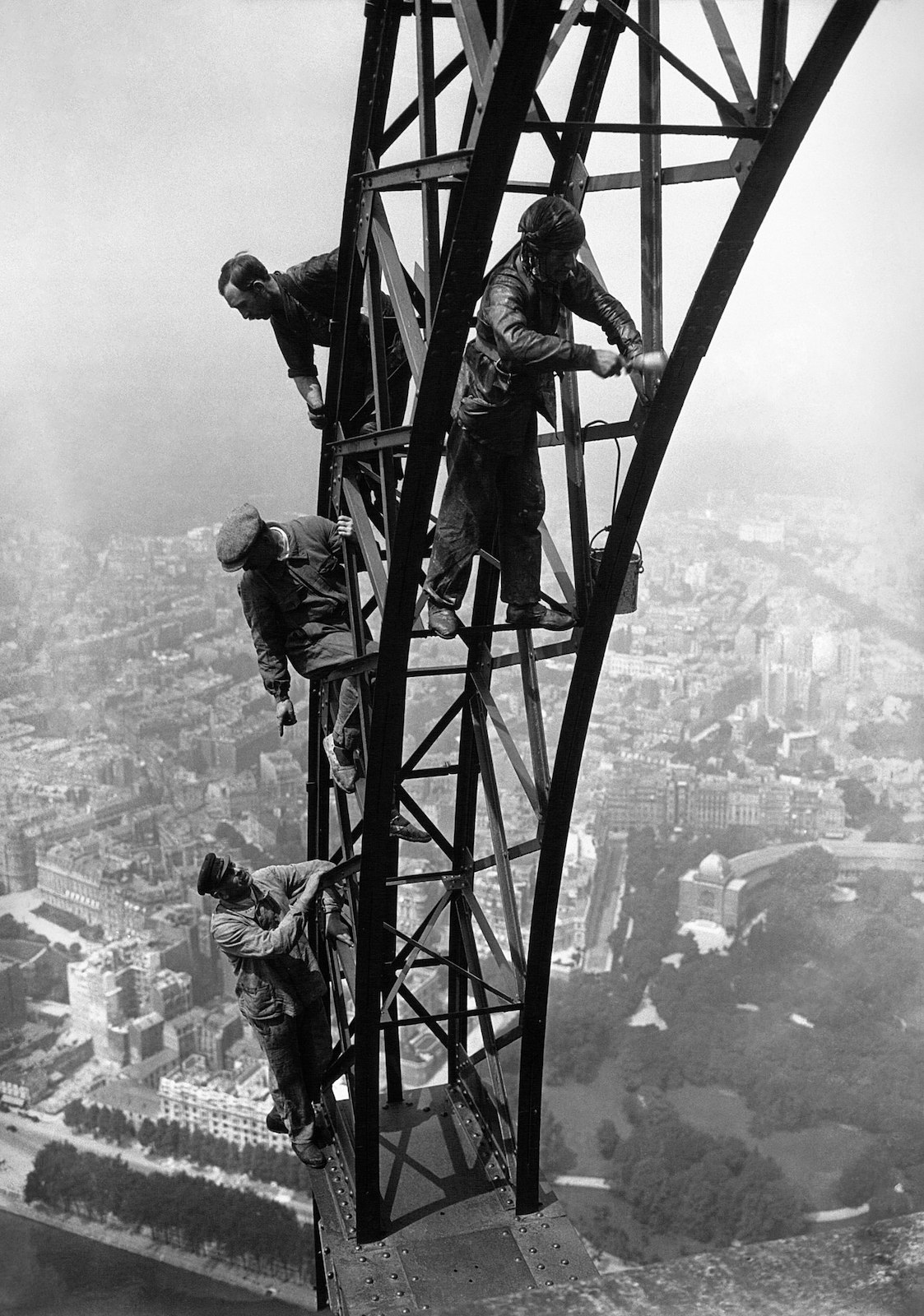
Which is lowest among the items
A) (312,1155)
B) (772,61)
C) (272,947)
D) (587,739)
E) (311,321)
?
(587,739)

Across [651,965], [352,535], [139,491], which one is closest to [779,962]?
[651,965]

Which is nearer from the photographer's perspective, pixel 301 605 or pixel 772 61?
pixel 772 61

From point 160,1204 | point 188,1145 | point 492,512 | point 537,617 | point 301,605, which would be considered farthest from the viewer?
point 188,1145

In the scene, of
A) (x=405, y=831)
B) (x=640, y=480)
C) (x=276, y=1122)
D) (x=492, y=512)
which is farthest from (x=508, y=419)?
(x=276, y=1122)

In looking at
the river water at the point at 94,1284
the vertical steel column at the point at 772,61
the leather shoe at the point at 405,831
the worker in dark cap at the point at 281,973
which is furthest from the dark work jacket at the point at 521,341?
the river water at the point at 94,1284

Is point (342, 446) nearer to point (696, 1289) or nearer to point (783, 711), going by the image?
point (696, 1289)

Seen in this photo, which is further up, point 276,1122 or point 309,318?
point 309,318

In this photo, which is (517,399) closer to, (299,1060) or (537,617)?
(537,617)
